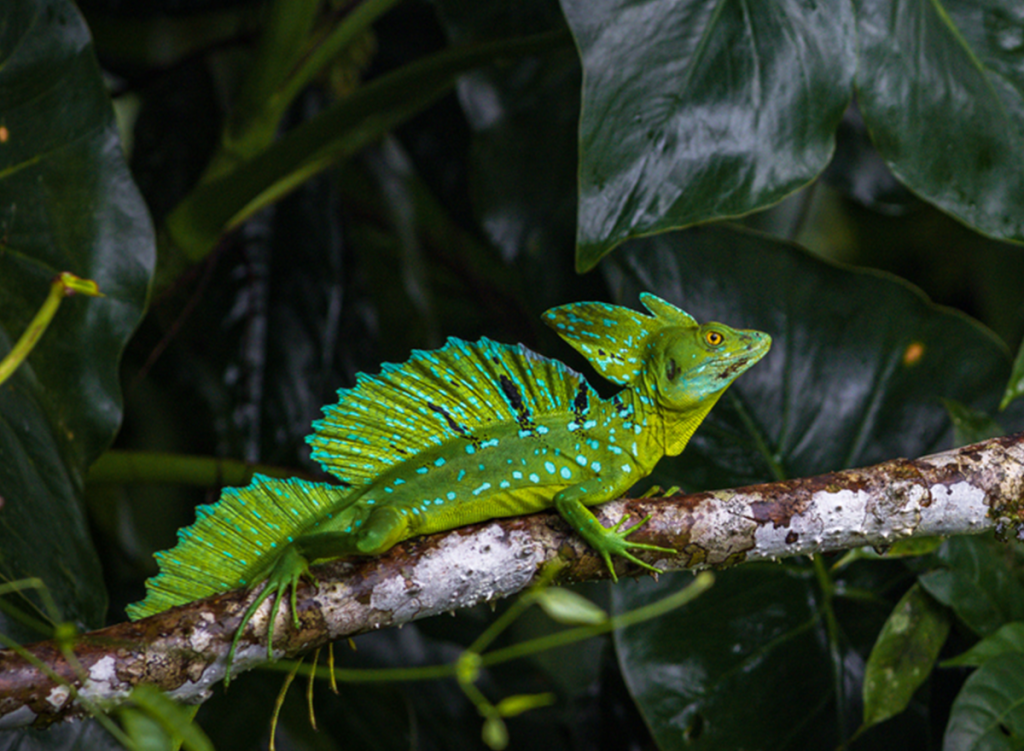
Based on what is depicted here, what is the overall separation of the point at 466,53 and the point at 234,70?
32.0 inches

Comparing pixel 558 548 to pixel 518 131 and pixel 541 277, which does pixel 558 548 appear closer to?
pixel 541 277

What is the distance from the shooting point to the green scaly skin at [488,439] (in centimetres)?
109

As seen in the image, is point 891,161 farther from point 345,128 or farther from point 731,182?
point 345,128

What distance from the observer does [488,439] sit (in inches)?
46.0

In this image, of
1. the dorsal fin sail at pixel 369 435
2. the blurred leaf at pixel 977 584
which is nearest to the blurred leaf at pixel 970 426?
the blurred leaf at pixel 977 584

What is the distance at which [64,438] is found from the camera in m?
1.21

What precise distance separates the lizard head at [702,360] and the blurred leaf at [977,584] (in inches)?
18.1

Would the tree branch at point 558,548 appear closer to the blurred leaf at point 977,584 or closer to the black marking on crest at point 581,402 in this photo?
the black marking on crest at point 581,402

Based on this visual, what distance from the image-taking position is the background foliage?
1.24 metres

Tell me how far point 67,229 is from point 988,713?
1447mm

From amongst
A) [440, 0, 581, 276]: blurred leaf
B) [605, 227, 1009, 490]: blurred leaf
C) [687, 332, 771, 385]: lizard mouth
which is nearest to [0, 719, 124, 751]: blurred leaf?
[687, 332, 771, 385]: lizard mouth

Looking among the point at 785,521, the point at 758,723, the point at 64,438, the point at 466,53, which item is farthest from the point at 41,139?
the point at 758,723

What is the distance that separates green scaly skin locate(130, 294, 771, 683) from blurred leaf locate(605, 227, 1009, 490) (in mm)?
351

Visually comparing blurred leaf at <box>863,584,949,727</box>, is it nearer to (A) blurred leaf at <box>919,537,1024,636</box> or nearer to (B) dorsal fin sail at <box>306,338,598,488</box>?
(A) blurred leaf at <box>919,537,1024,636</box>
